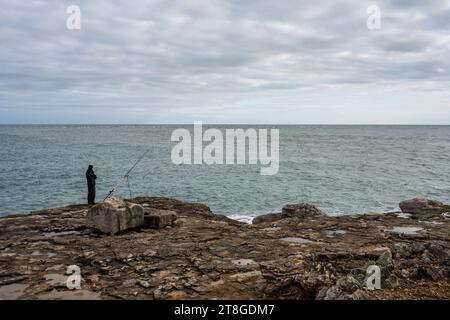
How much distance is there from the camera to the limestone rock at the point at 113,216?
11953 mm

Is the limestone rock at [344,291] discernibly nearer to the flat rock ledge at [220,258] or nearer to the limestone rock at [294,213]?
the flat rock ledge at [220,258]

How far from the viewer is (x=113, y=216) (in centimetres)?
1192

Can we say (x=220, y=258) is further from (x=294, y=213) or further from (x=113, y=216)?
(x=294, y=213)

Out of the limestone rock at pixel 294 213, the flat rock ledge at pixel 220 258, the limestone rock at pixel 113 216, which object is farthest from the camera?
the limestone rock at pixel 294 213

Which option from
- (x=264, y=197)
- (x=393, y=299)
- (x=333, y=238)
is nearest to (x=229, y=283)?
(x=393, y=299)

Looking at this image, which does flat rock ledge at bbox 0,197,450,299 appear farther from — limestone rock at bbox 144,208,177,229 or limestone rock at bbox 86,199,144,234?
limestone rock at bbox 86,199,144,234

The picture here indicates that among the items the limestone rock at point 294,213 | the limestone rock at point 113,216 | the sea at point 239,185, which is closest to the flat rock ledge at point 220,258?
the limestone rock at point 113,216

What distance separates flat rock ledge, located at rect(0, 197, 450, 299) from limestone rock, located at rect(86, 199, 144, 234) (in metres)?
0.20

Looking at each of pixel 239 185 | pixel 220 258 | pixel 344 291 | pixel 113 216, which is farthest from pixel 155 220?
pixel 239 185

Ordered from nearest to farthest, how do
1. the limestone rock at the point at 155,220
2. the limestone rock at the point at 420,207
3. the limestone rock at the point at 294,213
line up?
the limestone rock at the point at 155,220 < the limestone rock at the point at 294,213 < the limestone rock at the point at 420,207

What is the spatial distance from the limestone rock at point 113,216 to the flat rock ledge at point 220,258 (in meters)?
0.20

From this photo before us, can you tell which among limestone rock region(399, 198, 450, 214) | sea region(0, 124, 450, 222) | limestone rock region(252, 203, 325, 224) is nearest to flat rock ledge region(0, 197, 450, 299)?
limestone rock region(252, 203, 325, 224)

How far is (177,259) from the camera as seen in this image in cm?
967

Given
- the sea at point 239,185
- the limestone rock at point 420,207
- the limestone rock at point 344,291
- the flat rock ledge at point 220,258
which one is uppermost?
the limestone rock at point 344,291
